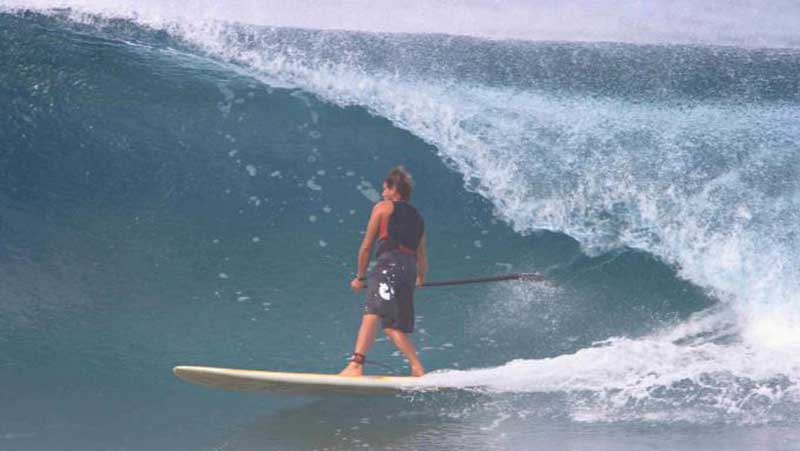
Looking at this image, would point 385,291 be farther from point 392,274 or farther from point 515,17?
point 515,17

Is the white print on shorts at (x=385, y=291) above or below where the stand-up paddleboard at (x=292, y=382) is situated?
above

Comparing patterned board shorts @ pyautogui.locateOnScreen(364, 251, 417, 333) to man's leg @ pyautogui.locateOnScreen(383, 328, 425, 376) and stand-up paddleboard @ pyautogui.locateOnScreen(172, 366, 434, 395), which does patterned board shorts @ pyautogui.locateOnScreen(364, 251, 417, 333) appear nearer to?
man's leg @ pyautogui.locateOnScreen(383, 328, 425, 376)


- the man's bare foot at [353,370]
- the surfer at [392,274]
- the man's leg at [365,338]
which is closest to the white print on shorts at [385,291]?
the surfer at [392,274]

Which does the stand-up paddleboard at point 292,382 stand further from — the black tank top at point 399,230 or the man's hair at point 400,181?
the man's hair at point 400,181

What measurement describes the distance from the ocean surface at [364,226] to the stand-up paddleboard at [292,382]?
0.33ft

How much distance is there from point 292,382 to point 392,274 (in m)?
0.77

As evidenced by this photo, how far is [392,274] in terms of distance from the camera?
5.54 m

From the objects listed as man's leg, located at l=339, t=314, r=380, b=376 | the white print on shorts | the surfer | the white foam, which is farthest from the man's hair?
the white foam

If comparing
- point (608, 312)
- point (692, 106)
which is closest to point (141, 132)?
point (608, 312)

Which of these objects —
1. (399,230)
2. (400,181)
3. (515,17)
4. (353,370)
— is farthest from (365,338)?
(515,17)

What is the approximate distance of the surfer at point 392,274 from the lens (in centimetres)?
553

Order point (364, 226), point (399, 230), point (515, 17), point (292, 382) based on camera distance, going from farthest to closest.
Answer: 1. point (515, 17)
2. point (364, 226)
3. point (399, 230)
4. point (292, 382)

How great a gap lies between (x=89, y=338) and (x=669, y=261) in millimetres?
3981

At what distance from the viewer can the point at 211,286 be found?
260 inches
